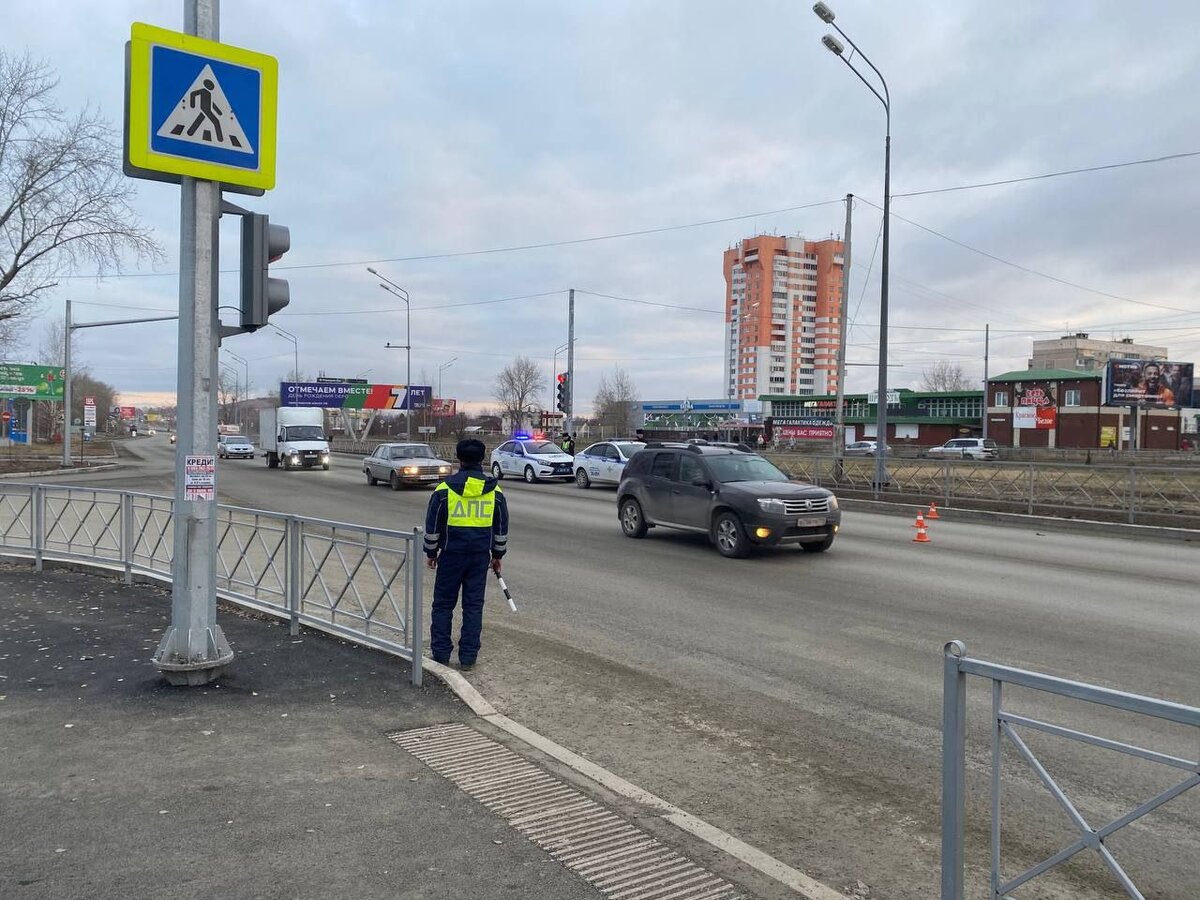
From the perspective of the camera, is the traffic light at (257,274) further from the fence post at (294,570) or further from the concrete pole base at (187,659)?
the fence post at (294,570)

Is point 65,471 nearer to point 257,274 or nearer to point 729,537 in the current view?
point 729,537

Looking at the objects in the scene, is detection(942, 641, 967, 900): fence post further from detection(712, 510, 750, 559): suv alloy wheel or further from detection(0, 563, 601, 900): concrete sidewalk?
detection(712, 510, 750, 559): suv alloy wheel

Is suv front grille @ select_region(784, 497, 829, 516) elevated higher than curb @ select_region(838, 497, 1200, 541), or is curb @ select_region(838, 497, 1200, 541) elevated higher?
suv front grille @ select_region(784, 497, 829, 516)

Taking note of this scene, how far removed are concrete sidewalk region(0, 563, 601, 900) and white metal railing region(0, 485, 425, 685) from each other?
1.24 ft

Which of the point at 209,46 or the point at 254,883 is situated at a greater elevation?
the point at 209,46

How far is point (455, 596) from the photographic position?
262 inches

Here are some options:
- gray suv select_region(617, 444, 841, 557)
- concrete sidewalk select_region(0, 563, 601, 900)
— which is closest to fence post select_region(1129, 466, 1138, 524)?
gray suv select_region(617, 444, 841, 557)

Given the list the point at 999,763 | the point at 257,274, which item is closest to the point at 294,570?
the point at 257,274

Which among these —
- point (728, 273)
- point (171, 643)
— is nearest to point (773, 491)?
point (171, 643)

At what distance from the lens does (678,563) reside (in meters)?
12.3

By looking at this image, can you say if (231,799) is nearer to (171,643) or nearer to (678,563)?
(171,643)

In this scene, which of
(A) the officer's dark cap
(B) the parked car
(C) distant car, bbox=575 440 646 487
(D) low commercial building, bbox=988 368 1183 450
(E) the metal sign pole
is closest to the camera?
(E) the metal sign pole

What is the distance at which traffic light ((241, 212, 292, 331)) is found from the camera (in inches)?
224

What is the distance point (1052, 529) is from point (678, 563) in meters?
10.3
